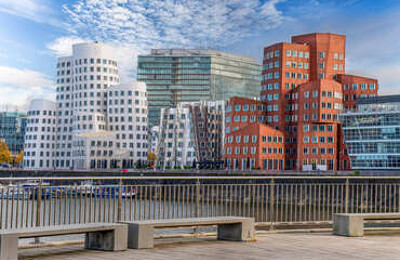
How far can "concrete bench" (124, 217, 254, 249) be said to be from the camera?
13039 mm

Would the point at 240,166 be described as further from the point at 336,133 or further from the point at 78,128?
the point at 78,128

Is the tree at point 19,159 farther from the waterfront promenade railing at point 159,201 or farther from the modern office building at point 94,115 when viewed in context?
the waterfront promenade railing at point 159,201

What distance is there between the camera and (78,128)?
483 ft

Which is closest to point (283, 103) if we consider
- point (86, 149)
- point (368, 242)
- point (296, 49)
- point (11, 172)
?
point (296, 49)

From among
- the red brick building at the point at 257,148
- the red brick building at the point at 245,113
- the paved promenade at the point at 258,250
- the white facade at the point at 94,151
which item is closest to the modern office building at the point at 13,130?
the white facade at the point at 94,151

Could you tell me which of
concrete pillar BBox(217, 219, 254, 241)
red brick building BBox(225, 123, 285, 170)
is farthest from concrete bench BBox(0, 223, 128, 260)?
red brick building BBox(225, 123, 285, 170)

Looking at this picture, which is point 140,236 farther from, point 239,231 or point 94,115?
point 94,115

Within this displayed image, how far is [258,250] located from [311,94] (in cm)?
9308

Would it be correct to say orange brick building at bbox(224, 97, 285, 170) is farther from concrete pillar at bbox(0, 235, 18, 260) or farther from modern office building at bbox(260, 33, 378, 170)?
concrete pillar at bbox(0, 235, 18, 260)

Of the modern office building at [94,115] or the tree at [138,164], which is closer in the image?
the modern office building at [94,115]

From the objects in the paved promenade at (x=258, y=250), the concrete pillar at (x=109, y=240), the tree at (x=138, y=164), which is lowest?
the paved promenade at (x=258, y=250)

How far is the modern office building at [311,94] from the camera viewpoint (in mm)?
103625

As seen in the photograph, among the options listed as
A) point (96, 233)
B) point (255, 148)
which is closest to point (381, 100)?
point (255, 148)

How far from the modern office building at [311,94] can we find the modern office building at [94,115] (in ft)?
146
